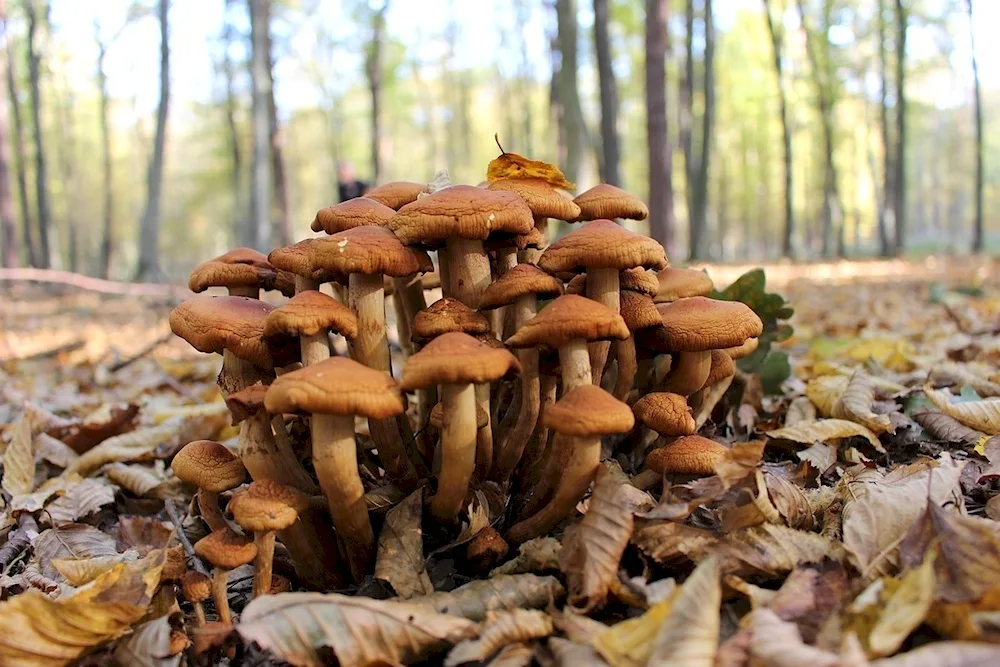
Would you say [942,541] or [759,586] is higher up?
[942,541]

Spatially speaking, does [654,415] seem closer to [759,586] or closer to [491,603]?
[759,586]

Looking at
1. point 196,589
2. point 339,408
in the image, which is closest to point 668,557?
point 339,408

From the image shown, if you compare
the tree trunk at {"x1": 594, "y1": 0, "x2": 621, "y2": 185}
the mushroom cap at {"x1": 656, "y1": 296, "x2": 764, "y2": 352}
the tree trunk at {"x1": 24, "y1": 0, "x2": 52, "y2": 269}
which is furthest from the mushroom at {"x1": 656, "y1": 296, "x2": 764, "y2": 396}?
the tree trunk at {"x1": 24, "y1": 0, "x2": 52, "y2": 269}

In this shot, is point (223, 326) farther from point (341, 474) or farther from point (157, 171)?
point (157, 171)

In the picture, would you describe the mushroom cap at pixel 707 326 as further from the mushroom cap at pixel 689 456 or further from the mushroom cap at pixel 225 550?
the mushroom cap at pixel 225 550

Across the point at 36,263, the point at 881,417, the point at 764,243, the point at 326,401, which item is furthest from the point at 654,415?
the point at 764,243

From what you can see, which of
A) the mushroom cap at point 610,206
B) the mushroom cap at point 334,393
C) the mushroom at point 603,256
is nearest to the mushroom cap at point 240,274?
the mushroom cap at point 334,393
